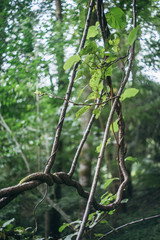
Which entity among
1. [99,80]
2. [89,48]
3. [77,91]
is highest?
[89,48]

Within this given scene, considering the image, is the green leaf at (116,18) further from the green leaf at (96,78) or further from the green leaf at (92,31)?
the green leaf at (96,78)

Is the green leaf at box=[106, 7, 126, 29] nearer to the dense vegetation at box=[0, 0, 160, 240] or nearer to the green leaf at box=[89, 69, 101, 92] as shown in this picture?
the dense vegetation at box=[0, 0, 160, 240]

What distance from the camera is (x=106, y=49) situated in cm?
81

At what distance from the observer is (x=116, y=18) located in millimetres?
808

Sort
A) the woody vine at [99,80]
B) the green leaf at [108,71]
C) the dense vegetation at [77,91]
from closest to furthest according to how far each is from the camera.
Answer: the woody vine at [99,80] < the green leaf at [108,71] < the dense vegetation at [77,91]

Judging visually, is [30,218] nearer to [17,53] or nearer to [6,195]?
[17,53]

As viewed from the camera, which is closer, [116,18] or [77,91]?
[116,18]

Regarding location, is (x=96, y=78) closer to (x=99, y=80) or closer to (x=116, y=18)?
(x=99, y=80)

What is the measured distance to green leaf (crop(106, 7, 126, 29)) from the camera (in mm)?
792

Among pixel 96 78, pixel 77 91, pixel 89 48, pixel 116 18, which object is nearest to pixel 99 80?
pixel 96 78

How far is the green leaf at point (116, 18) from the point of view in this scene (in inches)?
31.2

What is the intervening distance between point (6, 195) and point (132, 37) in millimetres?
575

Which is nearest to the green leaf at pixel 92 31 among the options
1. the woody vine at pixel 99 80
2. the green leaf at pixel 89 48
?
the woody vine at pixel 99 80

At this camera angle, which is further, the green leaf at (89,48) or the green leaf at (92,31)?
the green leaf at (92,31)
